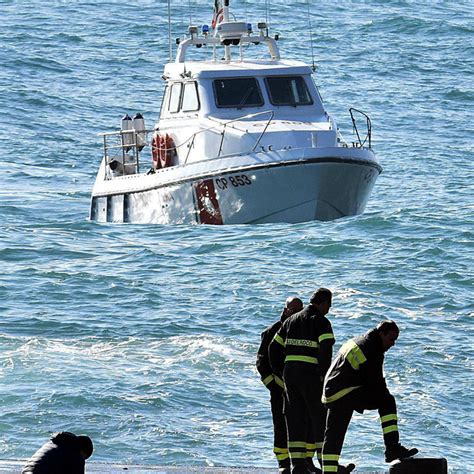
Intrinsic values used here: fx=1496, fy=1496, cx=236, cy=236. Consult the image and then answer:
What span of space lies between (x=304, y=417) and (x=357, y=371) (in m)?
0.80

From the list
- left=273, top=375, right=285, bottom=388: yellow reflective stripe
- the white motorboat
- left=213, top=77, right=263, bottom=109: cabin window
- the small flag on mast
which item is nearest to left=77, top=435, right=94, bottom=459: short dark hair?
left=273, top=375, right=285, bottom=388: yellow reflective stripe

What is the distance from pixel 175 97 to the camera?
27.2 meters

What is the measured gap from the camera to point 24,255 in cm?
2673

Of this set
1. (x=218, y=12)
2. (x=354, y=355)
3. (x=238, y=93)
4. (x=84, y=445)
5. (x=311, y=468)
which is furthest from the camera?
(x=218, y=12)

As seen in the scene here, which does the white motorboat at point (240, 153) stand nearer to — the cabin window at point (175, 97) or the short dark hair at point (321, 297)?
the cabin window at point (175, 97)

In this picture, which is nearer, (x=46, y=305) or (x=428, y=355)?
(x=428, y=355)

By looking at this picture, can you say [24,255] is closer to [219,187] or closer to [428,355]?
[219,187]

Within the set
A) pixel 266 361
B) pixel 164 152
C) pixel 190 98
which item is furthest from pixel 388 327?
pixel 164 152

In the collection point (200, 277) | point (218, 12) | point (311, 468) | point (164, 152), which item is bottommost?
point (200, 277)

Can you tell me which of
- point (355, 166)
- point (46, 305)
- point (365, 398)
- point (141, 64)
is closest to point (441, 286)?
point (355, 166)

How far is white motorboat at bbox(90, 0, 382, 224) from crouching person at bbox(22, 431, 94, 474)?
15.0 meters

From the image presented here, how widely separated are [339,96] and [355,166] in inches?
762

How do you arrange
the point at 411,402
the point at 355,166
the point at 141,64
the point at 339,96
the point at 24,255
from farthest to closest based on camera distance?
the point at 141,64 → the point at 339,96 → the point at 24,255 → the point at 355,166 → the point at 411,402

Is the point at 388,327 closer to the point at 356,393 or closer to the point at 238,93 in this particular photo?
the point at 356,393
